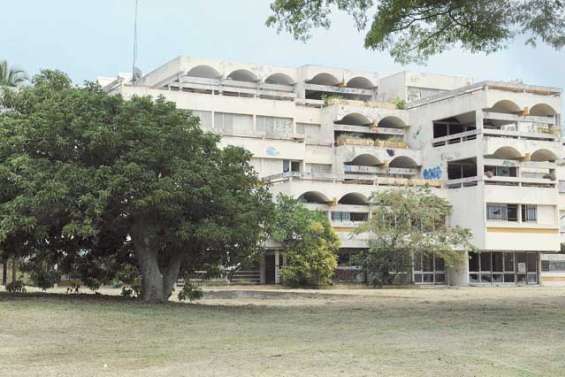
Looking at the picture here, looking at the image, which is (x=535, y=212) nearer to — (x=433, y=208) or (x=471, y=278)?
(x=471, y=278)

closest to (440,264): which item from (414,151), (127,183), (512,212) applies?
(512,212)

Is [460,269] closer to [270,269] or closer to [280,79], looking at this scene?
[270,269]

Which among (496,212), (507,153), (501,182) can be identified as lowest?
(496,212)

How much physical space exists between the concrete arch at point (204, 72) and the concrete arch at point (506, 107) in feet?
65.9

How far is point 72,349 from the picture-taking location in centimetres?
1329

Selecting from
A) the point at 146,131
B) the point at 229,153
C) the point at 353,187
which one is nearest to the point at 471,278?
the point at 353,187

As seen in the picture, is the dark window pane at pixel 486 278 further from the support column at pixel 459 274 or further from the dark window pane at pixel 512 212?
the dark window pane at pixel 512 212

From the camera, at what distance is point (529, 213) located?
58219 millimetres

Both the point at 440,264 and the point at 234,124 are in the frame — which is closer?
the point at 234,124

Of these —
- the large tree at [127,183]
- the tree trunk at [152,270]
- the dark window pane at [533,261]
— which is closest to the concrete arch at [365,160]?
the dark window pane at [533,261]

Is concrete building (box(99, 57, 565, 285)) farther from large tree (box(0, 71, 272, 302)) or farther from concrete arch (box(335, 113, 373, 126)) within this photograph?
large tree (box(0, 71, 272, 302))

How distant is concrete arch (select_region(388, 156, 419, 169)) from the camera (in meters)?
62.4

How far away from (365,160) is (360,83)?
11382mm

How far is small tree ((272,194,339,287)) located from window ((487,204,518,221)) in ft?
42.5
